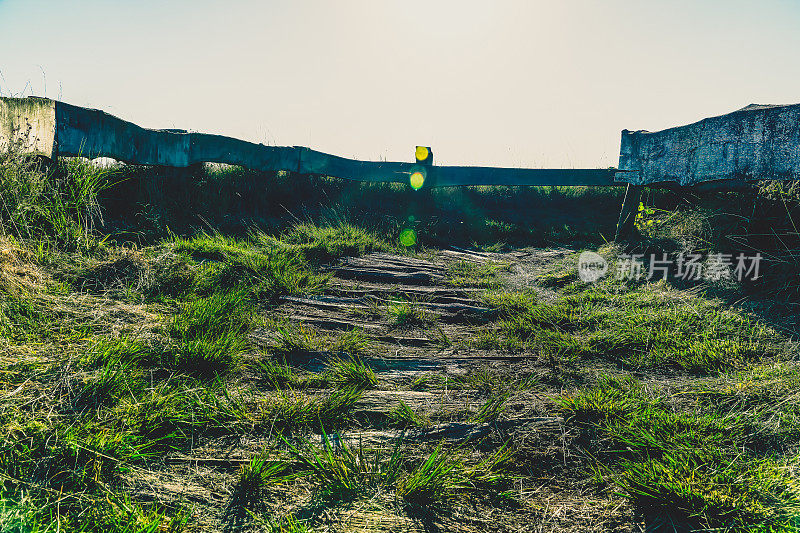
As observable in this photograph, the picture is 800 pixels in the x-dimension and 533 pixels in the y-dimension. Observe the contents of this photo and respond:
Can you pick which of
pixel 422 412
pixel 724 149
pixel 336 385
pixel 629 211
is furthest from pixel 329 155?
pixel 422 412

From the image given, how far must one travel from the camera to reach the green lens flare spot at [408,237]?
23.1 ft

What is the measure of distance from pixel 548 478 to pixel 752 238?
11.2 ft

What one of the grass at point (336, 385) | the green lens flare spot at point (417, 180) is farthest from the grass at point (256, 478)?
the green lens flare spot at point (417, 180)

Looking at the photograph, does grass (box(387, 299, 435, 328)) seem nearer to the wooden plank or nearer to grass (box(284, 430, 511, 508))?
grass (box(284, 430, 511, 508))

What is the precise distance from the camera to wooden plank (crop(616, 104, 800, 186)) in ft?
13.2

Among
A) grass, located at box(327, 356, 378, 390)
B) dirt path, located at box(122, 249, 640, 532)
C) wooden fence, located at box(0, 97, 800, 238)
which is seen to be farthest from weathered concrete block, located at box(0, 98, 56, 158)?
grass, located at box(327, 356, 378, 390)

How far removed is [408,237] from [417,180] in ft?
5.17

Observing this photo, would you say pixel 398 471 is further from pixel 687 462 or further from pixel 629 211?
pixel 629 211

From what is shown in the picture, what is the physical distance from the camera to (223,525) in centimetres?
156

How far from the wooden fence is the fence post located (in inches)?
0.5

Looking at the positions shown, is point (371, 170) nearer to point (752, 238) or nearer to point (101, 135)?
point (101, 135)

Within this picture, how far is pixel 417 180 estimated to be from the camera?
8.45 meters

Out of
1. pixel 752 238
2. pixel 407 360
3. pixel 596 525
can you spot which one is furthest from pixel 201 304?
pixel 752 238

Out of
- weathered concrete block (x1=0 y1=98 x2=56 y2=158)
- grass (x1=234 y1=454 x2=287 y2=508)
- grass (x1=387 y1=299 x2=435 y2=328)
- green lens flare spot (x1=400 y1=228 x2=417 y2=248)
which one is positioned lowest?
grass (x1=234 y1=454 x2=287 y2=508)
